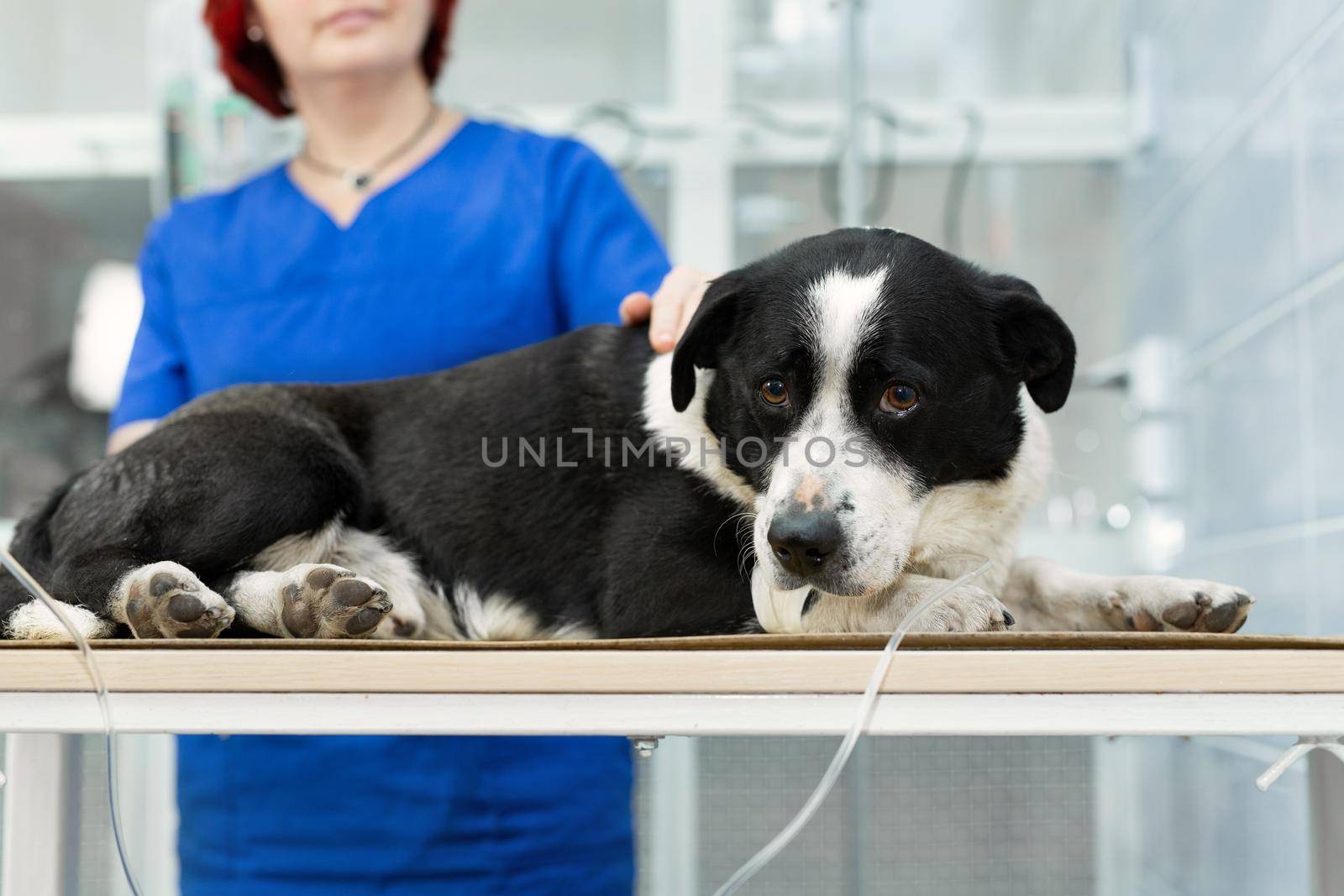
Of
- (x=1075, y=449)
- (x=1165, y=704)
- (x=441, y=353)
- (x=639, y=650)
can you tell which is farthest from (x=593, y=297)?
(x=1075, y=449)

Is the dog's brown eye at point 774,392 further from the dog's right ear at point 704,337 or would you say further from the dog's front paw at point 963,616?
the dog's front paw at point 963,616

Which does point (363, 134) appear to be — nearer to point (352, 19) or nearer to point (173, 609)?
point (352, 19)

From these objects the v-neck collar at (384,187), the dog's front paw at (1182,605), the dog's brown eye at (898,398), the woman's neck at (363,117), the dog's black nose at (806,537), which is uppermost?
the woman's neck at (363,117)

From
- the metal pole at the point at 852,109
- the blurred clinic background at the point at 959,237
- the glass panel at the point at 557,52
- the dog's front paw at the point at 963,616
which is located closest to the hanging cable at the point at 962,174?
the blurred clinic background at the point at 959,237

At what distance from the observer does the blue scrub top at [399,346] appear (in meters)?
1.67

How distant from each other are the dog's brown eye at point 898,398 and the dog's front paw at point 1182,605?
12.0 inches

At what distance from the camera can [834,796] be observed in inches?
109

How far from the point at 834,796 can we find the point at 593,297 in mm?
1537

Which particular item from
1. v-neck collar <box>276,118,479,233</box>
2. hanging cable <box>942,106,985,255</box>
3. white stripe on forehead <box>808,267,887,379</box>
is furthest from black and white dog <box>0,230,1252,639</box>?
hanging cable <box>942,106,985,255</box>

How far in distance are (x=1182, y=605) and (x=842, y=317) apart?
1.46 ft

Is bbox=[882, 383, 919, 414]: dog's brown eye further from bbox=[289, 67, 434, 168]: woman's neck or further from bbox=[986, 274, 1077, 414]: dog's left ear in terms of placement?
bbox=[289, 67, 434, 168]: woman's neck

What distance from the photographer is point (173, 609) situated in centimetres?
109

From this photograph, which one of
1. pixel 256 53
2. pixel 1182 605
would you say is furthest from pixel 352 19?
→ pixel 1182 605

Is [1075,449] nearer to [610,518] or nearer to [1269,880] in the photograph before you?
[1269,880]
